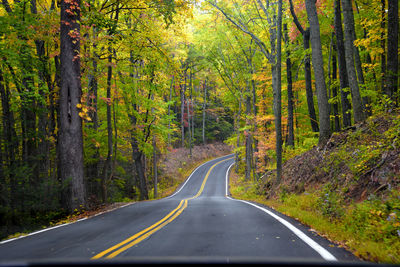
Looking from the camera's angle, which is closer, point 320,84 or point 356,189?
point 356,189

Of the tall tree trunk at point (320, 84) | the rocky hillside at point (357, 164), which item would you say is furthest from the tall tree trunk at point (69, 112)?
the tall tree trunk at point (320, 84)

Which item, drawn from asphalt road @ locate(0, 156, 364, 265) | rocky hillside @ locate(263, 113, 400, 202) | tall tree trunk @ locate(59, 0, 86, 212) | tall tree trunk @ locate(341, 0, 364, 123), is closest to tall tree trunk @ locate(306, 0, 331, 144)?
rocky hillside @ locate(263, 113, 400, 202)

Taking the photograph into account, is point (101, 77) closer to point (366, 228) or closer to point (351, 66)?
point (351, 66)

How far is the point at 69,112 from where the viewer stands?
9758mm

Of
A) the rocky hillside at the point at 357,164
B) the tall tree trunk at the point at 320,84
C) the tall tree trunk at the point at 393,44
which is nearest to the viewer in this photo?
the rocky hillside at the point at 357,164

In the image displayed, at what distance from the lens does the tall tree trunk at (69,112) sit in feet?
32.0

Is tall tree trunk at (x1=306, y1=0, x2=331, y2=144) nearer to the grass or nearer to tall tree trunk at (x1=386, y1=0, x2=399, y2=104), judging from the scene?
tall tree trunk at (x1=386, y1=0, x2=399, y2=104)

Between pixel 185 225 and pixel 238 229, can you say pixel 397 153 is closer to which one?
Result: pixel 238 229

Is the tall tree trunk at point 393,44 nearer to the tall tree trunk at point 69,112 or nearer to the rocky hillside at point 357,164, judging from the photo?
the rocky hillside at point 357,164

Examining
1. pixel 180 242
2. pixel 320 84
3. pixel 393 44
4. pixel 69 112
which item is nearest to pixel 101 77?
pixel 69 112

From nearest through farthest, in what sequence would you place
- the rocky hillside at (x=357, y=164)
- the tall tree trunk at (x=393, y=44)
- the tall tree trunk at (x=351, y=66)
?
the rocky hillside at (x=357, y=164), the tall tree trunk at (x=393, y=44), the tall tree trunk at (x=351, y=66)

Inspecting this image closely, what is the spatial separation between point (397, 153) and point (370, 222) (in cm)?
283

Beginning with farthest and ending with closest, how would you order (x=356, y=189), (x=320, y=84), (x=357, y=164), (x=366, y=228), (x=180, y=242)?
(x=320, y=84)
(x=357, y=164)
(x=356, y=189)
(x=366, y=228)
(x=180, y=242)

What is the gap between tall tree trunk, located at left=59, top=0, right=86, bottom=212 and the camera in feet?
32.0
